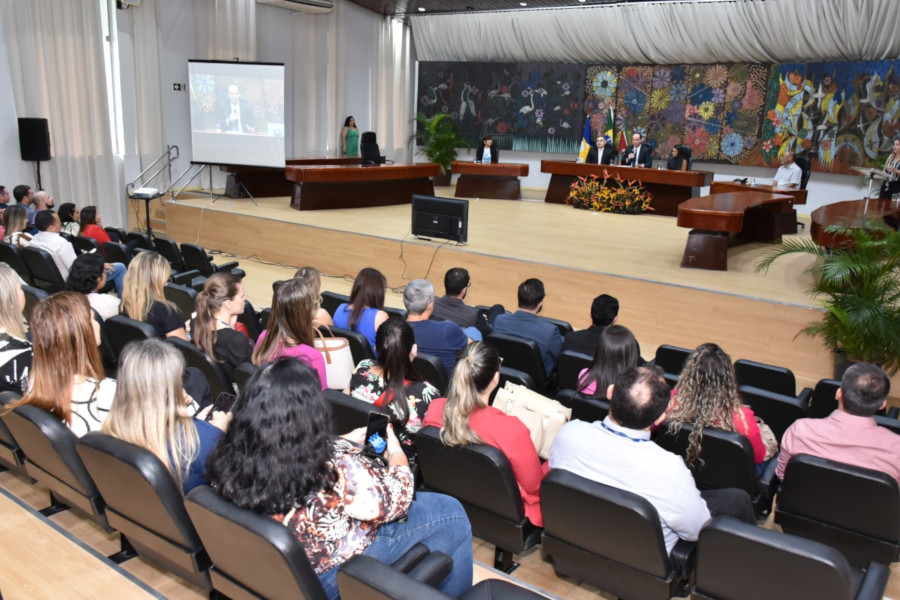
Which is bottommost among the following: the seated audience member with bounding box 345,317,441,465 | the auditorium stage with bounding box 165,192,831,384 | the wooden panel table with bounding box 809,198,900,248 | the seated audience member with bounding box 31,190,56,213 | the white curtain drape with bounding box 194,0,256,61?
the auditorium stage with bounding box 165,192,831,384

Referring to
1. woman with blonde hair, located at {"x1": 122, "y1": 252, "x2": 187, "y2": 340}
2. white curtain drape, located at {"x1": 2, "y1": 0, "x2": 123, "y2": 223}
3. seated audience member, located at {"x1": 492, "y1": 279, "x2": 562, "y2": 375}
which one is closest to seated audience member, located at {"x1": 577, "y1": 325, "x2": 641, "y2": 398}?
seated audience member, located at {"x1": 492, "y1": 279, "x2": 562, "y2": 375}

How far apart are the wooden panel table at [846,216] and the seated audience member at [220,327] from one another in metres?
4.61

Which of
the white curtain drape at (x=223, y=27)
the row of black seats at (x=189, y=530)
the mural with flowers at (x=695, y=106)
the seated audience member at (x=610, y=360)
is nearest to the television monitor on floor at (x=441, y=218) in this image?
the seated audience member at (x=610, y=360)

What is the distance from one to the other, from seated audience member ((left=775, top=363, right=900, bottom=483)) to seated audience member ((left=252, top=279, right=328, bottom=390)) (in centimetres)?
208

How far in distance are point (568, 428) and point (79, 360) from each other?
1.72m

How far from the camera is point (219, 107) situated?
10117 millimetres

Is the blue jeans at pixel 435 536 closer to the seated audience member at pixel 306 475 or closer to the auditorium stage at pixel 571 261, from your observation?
the seated audience member at pixel 306 475

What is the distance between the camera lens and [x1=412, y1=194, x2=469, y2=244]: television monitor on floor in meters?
7.18

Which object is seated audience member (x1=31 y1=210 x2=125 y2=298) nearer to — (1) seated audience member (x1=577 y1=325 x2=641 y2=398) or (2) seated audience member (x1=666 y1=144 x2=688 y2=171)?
(1) seated audience member (x1=577 y1=325 x2=641 y2=398)

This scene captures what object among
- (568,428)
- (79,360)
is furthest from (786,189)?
(79,360)

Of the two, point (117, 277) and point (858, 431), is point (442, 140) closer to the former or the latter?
point (117, 277)

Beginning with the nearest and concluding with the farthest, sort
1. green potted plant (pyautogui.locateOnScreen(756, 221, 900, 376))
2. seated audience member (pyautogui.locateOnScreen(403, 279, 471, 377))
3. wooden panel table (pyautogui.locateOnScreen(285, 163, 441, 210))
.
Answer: seated audience member (pyautogui.locateOnScreen(403, 279, 471, 377)), green potted plant (pyautogui.locateOnScreen(756, 221, 900, 376)), wooden panel table (pyautogui.locateOnScreen(285, 163, 441, 210))

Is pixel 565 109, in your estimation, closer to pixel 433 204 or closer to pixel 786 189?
pixel 786 189

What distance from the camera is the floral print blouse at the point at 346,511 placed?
1.72 metres
